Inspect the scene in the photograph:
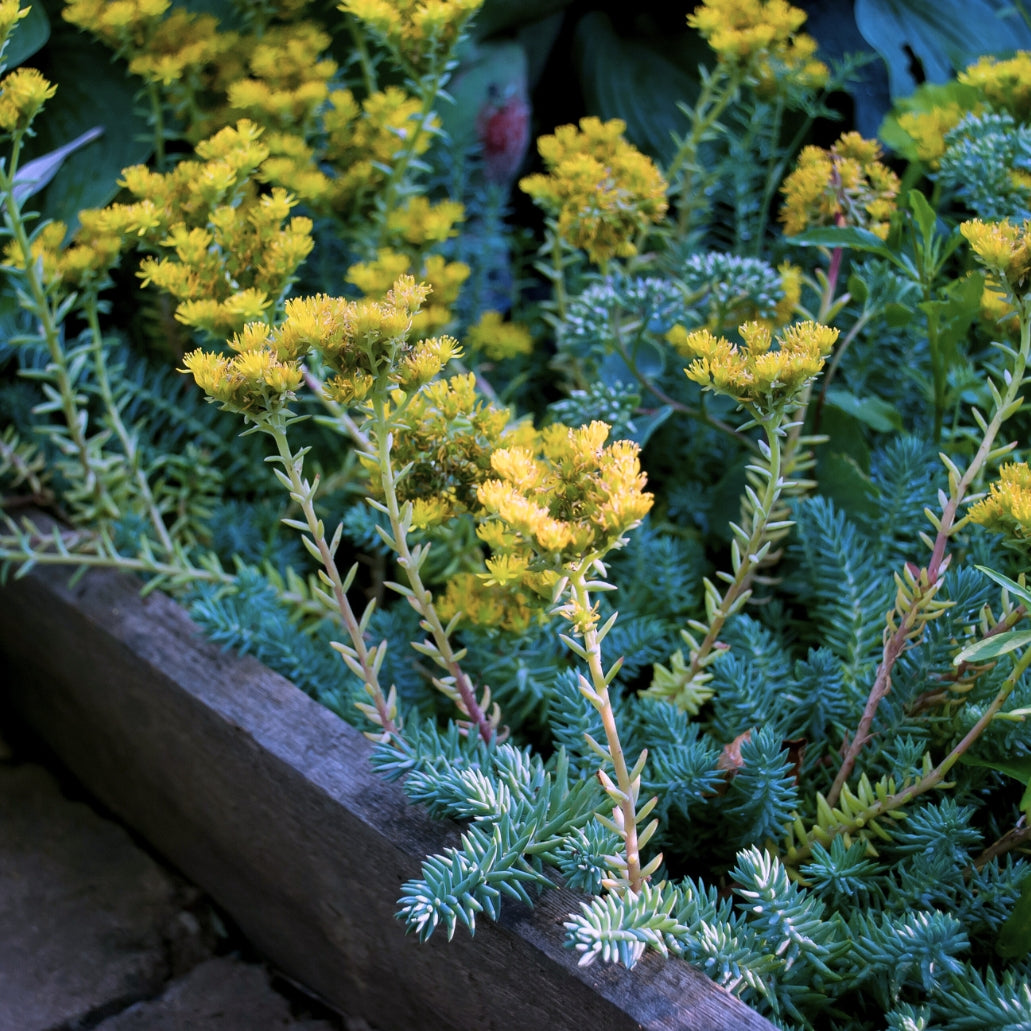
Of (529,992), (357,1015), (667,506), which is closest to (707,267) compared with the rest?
(667,506)

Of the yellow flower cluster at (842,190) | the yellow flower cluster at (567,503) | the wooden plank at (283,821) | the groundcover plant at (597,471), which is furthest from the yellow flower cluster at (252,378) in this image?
the yellow flower cluster at (842,190)

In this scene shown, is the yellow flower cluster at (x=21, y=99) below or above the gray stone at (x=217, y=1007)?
above

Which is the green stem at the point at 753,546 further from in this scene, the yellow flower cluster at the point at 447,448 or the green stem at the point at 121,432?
the green stem at the point at 121,432

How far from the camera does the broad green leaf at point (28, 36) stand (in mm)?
1195

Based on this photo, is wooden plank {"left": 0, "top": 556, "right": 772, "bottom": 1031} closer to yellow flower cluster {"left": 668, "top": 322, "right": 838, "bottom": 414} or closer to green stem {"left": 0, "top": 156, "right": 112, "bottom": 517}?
green stem {"left": 0, "top": 156, "right": 112, "bottom": 517}

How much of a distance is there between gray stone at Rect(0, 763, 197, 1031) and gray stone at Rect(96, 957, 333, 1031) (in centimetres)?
2

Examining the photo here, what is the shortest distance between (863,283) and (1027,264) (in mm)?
391

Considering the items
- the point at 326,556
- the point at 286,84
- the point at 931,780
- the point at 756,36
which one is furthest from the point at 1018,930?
the point at 286,84

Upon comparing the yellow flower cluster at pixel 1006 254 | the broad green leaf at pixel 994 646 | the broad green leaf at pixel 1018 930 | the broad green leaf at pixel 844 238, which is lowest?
the broad green leaf at pixel 1018 930

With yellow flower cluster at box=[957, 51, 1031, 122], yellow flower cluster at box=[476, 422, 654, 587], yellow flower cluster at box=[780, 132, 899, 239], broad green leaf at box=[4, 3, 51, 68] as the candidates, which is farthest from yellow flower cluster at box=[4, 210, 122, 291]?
yellow flower cluster at box=[957, 51, 1031, 122]

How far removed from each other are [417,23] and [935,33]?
99 cm

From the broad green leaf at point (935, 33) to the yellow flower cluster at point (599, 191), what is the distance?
648 mm

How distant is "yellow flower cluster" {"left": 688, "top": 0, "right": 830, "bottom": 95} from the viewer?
1.08 metres

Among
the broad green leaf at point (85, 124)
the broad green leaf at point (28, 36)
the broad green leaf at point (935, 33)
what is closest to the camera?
the broad green leaf at point (28, 36)
